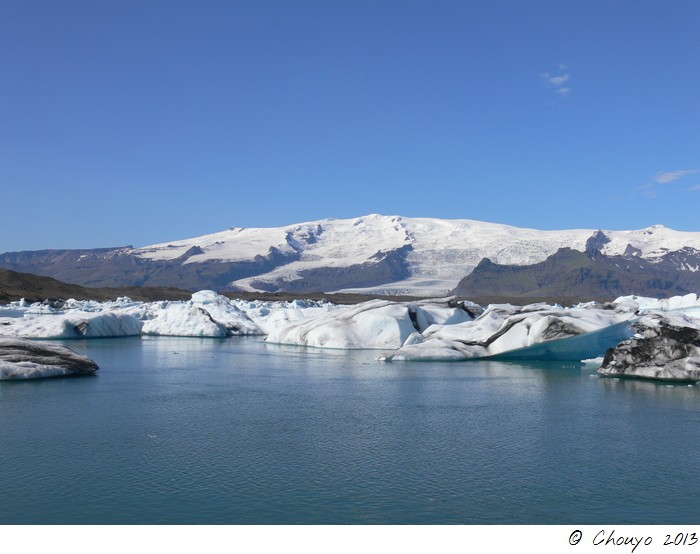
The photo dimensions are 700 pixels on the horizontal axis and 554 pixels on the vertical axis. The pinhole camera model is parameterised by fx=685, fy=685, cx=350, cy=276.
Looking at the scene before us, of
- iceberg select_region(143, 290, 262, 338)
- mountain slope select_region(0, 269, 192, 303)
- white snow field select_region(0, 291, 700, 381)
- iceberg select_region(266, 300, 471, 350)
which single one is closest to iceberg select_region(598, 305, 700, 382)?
white snow field select_region(0, 291, 700, 381)

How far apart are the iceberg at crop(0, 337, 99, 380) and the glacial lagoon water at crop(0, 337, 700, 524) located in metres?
0.43

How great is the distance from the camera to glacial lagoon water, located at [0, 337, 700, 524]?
8094 millimetres

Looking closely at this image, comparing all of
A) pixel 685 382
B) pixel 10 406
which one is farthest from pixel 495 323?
pixel 10 406

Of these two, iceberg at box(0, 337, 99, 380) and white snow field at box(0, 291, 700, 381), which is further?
white snow field at box(0, 291, 700, 381)

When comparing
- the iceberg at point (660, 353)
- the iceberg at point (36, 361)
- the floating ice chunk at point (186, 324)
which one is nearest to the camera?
the iceberg at point (36, 361)

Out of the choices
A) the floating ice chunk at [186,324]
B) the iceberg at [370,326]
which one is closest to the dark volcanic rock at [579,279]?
the floating ice chunk at [186,324]

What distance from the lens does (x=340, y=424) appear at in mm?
12836

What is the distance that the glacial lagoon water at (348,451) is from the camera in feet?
26.6

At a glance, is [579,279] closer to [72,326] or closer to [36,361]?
[72,326]

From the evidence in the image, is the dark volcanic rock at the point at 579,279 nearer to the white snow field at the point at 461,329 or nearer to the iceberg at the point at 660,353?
the white snow field at the point at 461,329

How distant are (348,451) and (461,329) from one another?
1689cm

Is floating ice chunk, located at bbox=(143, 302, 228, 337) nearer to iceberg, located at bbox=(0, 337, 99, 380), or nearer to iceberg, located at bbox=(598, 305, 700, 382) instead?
iceberg, located at bbox=(0, 337, 99, 380)

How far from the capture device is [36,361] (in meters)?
18.1

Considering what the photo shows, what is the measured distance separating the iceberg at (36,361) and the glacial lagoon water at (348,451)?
0.43 metres
